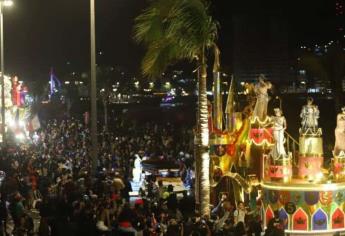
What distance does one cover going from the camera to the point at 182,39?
15.0 meters

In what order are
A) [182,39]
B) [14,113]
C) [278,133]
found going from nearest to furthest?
[182,39] → [278,133] → [14,113]

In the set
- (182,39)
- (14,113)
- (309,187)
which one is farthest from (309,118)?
(14,113)

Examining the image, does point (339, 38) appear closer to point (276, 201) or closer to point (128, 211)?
point (276, 201)

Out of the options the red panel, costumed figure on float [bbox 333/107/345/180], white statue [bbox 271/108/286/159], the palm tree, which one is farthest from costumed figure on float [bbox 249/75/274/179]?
the red panel

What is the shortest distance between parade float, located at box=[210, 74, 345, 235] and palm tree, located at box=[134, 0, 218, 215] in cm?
182

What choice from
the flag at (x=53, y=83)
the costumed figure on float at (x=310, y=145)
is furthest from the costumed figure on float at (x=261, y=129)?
the flag at (x=53, y=83)

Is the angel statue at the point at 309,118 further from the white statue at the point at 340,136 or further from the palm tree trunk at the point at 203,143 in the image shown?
the palm tree trunk at the point at 203,143

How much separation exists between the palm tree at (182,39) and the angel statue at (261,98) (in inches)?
84.4

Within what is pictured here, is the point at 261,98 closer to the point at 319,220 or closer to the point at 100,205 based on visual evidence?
the point at 319,220

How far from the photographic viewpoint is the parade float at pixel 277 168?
15422 mm

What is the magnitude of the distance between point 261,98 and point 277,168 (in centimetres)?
233

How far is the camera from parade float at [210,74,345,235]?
1542 centimetres

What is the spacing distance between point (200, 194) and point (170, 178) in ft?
28.5

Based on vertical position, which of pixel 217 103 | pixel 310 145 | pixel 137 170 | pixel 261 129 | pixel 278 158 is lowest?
pixel 137 170
